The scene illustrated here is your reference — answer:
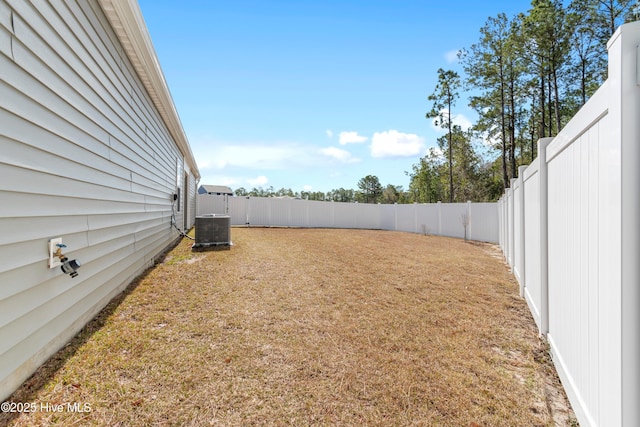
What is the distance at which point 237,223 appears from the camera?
1478 centimetres

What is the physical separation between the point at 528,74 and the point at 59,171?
2021 centimetres

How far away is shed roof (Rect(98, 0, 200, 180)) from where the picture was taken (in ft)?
10.6

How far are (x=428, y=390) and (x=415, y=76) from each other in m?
10.2

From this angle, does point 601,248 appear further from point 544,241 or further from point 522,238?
point 522,238

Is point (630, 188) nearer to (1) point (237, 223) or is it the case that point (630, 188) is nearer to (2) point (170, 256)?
(2) point (170, 256)

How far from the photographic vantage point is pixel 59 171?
232 cm

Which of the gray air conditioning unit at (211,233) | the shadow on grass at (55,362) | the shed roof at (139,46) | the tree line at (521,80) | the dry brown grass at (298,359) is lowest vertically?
the dry brown grass at (298,359)

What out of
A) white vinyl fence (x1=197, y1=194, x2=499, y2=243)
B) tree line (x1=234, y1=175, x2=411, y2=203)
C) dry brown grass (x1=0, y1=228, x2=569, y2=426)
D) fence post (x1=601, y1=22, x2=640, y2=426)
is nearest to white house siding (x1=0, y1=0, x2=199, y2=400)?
dry brown grass (x1=0, y1=228, x2=569, y2=426)

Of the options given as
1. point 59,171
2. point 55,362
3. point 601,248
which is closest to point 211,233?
point 59,171

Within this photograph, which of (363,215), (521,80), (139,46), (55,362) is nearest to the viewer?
(55,362)

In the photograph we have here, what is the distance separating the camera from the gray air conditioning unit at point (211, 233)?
668cm

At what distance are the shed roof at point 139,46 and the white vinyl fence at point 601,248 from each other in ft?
14.0

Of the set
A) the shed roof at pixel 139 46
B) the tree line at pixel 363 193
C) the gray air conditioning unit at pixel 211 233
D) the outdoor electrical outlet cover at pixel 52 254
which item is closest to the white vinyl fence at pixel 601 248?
the outdoor electrical outlet cover at pixel 52 254

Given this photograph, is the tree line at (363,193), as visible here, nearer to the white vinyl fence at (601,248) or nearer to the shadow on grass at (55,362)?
the shadow on grass at (55,362)
